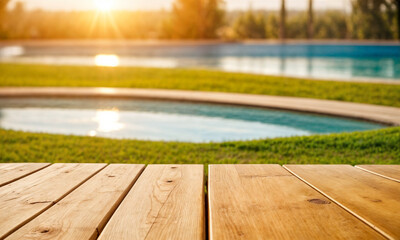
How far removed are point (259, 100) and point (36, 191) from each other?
5.78m

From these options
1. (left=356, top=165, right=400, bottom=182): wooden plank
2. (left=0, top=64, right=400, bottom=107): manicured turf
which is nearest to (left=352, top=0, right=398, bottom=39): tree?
(left=0, top=64, right=400, bottom=107): manicured turf

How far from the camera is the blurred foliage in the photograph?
23375mm

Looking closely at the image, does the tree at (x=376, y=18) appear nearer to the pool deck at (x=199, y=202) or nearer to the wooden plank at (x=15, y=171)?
the pool deck at (x=199, y=202)

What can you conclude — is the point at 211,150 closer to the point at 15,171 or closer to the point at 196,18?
the point at 15,171

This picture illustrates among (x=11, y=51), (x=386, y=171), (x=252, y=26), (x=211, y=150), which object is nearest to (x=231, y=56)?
(x=252, y=26)

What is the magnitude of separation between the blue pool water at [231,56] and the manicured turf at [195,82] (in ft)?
15.0

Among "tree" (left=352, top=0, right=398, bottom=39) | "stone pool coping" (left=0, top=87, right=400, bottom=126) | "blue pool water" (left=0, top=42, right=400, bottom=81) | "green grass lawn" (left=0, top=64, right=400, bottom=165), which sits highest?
"tree" (left=352, top=0, right=398, bottom=39)

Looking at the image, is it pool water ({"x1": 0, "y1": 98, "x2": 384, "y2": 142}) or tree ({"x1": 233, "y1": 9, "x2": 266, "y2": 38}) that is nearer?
pool water ({"x1": 0, "y1": 98, "x2": 384, "y2": 142})

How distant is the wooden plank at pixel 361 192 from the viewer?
3.44 ft

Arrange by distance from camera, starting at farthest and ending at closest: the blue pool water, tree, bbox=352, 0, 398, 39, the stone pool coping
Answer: tree, bbox=352, 0, 398, 39 < the blue pool water < the stone pool coping

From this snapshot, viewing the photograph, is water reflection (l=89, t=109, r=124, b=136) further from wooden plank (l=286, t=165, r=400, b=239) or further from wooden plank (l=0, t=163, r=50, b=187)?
wooden plank (l=286, t=165, r=400, b=239)

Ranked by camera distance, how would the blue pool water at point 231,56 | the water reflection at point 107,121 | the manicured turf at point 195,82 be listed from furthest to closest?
the blue pool water at point 231,56 → the manicured turf at point 195,82 → the water reflection at point 107,121

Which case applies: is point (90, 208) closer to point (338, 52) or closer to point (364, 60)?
point (364, 60)

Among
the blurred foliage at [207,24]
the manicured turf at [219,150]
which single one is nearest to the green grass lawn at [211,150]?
the manicured turf at [219,150]
